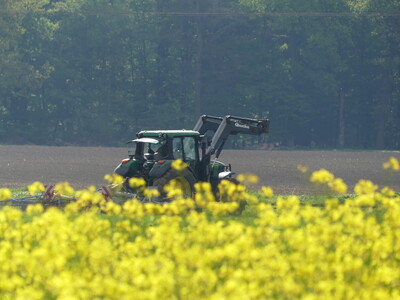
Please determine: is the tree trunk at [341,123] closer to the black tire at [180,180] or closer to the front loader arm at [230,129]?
the front loader arm at [230,129]

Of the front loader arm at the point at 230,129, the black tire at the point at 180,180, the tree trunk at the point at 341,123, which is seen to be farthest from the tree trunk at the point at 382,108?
the black tire at the point at 180,180

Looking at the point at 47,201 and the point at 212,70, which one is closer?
the point at 47,201

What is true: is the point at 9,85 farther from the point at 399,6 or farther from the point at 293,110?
the point at 399,6

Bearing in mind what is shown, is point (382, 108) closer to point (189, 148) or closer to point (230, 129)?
point (230, 129)

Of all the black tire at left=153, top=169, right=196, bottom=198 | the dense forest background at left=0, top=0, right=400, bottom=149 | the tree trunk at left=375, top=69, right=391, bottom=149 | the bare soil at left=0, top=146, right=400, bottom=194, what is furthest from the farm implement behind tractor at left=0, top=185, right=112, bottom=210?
the tree trunk at left=375, top=69, right=391, bottom=149

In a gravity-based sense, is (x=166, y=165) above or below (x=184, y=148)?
below

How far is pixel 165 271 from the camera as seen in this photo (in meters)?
7.57

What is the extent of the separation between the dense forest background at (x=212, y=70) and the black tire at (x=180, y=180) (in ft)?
201

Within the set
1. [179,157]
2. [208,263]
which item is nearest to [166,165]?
[179,157]

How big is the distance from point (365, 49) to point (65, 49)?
26.6m

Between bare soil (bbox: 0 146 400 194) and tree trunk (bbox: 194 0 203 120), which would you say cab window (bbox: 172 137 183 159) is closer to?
bare soil (bbox: 0 146 400 194)

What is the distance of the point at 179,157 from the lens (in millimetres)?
20781

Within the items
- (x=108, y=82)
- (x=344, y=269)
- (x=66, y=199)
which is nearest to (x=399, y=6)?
(x=108, y=82)

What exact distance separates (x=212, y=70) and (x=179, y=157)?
6345 centimetres
